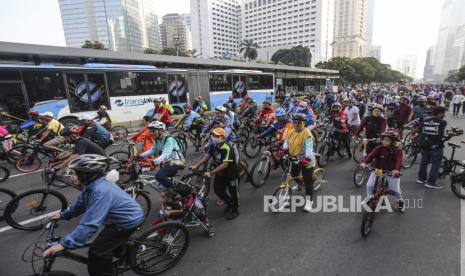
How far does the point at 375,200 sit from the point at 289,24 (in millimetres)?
142642

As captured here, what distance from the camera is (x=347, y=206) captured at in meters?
4.66

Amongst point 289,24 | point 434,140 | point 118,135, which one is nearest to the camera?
point 434,140

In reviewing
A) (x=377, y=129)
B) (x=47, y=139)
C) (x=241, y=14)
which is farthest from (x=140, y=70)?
(x=241, y=14)

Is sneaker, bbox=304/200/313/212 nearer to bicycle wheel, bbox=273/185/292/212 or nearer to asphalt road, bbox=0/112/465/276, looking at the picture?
asphalt road, bbox=0/112/465/276

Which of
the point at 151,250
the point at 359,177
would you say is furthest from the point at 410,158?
the point at 151,250

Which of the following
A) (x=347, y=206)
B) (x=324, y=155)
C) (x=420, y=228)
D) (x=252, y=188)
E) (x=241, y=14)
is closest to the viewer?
(x=420, y=228)

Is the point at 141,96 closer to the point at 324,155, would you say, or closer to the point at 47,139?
the point at 47,139

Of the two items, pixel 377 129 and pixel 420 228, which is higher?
pixel 377 129

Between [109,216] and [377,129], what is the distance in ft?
20.7

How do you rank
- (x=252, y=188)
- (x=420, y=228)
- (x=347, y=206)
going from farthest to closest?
(x=252, y=188), (x=347, y=206), (x=420, y=228)

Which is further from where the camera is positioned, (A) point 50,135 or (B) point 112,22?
(B) point 112,22

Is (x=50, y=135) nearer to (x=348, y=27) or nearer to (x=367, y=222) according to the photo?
(x=367, y=222)

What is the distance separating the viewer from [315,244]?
3.52 m

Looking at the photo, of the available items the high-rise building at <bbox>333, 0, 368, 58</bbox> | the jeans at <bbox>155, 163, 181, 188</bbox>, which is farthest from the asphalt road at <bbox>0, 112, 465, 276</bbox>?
the high-rise building at <bbox>333, 0, 368, 58</bbox>
